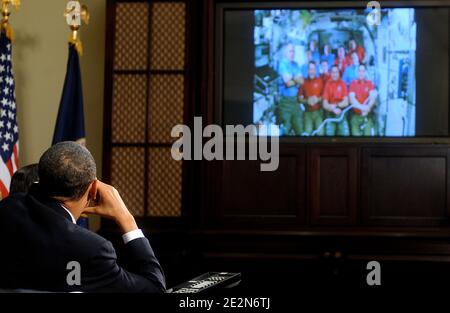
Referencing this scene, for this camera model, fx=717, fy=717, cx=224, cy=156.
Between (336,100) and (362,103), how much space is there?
17cm

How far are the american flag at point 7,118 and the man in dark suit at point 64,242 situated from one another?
9.05 ft

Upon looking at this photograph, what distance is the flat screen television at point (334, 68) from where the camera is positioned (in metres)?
4.77

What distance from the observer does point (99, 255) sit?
1727mm

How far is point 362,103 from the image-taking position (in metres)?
4.82

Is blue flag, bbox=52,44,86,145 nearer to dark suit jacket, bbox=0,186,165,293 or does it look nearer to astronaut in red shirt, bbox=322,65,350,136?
astronaut in red shirt, bbox=322,65,350,136

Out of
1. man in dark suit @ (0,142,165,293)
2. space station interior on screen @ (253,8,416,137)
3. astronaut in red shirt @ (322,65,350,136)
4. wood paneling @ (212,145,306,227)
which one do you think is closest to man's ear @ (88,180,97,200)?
man in dark suit @ (0,142,165,293)

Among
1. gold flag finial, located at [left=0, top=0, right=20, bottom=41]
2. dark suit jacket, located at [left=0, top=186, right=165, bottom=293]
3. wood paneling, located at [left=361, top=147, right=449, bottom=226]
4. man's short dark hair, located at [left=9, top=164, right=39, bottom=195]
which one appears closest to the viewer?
dark suit jacket, located at [left=0, top=186, right=165, bottom=293]

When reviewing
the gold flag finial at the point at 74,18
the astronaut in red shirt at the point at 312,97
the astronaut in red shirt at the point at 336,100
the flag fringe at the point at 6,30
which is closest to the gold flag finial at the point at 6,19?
the flag fringe at the point at 6,30

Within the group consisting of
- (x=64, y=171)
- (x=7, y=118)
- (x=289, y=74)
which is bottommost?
(x=64, y=171)

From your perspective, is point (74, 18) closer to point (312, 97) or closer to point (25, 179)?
point (312, 97)

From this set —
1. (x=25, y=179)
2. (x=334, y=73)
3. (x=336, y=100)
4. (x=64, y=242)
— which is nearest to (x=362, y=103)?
(x=336, y=100)

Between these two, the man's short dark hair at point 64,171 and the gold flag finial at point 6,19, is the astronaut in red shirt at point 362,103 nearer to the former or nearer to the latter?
the gold flag finial at point 6,19

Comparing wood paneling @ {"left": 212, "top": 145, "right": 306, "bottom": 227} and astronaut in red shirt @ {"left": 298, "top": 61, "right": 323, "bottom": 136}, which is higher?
astronaut in red shirt @ {"left": 298, "top": 61, "right": 323, "bottom": 136}

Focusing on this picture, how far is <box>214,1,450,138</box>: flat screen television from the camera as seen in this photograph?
4.77 m
